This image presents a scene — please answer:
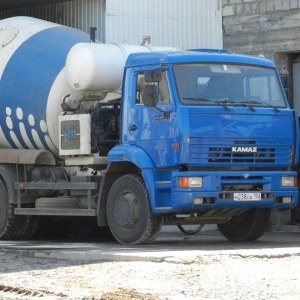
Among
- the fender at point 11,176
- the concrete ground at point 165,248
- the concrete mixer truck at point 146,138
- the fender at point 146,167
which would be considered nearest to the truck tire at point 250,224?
the concrete mixer truck at point 146,138

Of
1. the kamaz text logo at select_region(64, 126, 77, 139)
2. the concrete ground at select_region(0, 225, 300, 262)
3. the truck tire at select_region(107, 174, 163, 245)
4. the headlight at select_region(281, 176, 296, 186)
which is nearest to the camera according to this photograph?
the concrete ground at select_region(0, 225, 300, 262)

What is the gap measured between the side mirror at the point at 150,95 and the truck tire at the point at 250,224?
275cm

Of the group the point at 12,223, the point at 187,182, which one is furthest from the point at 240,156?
the point at 12,223

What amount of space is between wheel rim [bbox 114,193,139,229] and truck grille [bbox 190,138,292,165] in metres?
1.25

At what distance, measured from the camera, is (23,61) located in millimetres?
19844

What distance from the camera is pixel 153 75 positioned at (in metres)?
16.8

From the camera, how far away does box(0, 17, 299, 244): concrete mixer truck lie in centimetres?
1677

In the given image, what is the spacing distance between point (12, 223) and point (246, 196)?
480 cm

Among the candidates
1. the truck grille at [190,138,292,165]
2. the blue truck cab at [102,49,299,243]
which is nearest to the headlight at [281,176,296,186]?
the blue truck cab at [102,49,299,243]

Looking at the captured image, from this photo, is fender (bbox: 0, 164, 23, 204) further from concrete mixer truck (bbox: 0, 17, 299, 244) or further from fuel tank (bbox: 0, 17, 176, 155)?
fuel tank (bbox: 0, 17, 176, 155)

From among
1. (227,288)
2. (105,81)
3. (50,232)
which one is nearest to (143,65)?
(105,81)

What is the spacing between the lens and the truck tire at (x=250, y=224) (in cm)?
1844

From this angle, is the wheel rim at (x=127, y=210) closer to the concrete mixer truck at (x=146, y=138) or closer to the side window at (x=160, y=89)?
the concrete mixer truck at (x=146, y=138)

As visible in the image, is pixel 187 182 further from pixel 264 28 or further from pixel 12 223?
pixel 264 28
